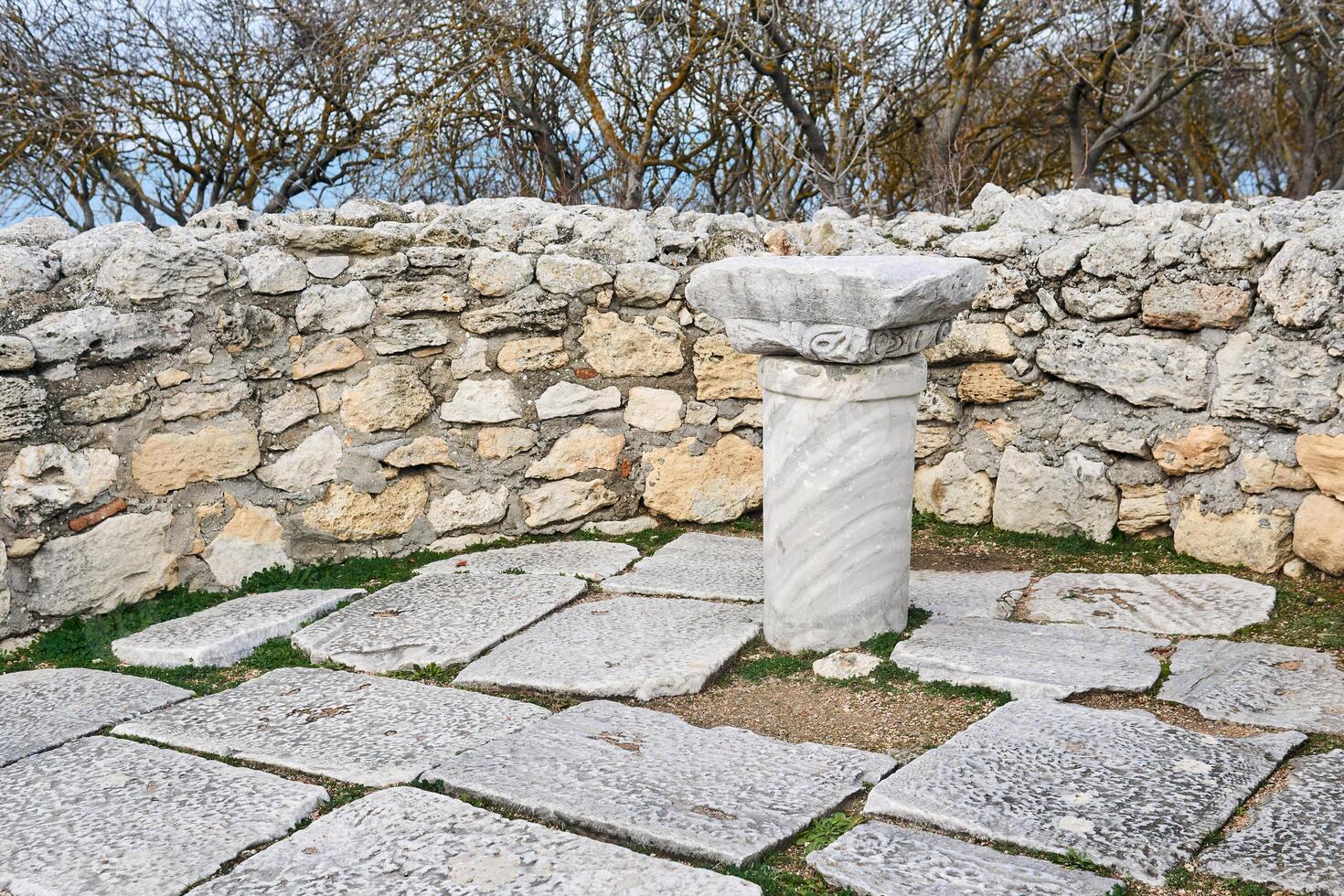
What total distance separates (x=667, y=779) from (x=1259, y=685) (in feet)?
5.63

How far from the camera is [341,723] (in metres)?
3.27

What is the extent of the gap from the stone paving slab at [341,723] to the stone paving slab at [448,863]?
278mm

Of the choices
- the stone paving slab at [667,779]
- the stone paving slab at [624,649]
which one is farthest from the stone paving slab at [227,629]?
the stone paving slab at [667,779]

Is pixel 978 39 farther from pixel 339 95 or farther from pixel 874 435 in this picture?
pixel 874 435

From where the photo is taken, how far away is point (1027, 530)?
192 inches

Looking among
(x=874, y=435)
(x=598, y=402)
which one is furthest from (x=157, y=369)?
(x=874, y=435)

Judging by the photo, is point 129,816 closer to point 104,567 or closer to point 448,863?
point 448,863

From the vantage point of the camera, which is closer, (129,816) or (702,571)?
(129,816)

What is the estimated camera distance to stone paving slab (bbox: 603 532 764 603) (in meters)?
4.33

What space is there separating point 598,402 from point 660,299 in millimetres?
516

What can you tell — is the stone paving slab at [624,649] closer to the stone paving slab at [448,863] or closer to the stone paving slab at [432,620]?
the stone paving slab at [432,620]

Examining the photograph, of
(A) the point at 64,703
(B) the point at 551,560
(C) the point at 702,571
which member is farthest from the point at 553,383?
(A) the point at 64,703

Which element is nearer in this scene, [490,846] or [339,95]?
[490,846]

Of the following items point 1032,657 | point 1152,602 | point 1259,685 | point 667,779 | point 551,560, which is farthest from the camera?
point 551,560
